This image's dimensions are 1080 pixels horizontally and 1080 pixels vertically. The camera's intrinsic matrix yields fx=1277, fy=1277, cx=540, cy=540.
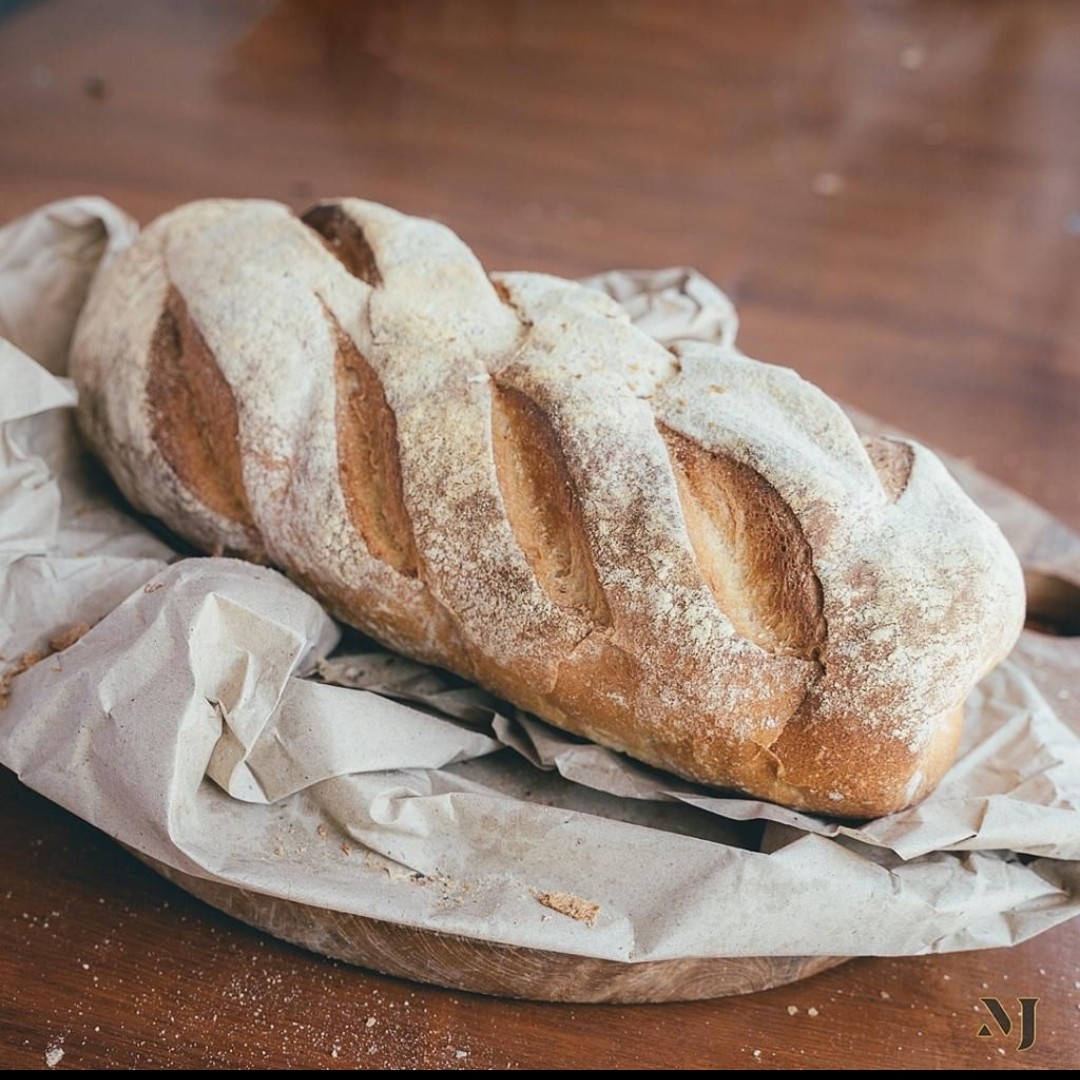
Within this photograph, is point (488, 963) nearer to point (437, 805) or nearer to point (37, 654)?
point (437, 805)

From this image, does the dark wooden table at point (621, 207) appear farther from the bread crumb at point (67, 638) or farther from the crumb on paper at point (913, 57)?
the bread crumb at point (67, 638)

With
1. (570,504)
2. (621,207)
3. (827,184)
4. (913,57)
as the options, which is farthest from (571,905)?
(913,57)

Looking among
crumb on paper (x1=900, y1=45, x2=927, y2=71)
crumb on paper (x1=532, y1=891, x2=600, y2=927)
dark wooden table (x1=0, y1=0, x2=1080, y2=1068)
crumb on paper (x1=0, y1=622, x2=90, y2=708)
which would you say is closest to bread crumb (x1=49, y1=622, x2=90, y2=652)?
crumb on paper (x1=0, y1=622, x2=90, y2=708)

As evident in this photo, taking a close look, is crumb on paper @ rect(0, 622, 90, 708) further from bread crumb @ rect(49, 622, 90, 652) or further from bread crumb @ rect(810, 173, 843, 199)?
bread crumb @ rect(810, 173, 843, 199)

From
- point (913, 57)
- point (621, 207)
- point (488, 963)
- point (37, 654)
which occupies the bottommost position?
point (488, 963)

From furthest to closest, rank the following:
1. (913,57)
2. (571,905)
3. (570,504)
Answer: (913,57) < (570,504) < (571,905)
